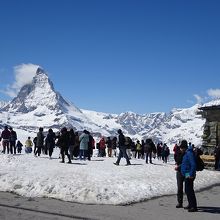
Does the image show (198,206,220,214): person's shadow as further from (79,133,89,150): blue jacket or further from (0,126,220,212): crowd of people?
(79,133,89,150): blue jacket

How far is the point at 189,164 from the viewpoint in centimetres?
1393

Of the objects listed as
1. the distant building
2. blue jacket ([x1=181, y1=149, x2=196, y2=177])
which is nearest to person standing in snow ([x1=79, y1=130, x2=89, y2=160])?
the distant building

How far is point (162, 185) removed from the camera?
60.7ft

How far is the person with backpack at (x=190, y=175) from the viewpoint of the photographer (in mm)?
13734

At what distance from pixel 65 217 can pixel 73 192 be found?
132 inches

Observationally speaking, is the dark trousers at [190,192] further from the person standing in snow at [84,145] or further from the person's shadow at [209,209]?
the person standing in snow at [84,145]

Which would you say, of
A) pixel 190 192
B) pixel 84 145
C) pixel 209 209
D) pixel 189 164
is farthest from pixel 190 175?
pixel 84 145

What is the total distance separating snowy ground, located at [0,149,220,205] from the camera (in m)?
15.6

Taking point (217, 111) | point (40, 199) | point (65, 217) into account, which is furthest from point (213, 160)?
point (65, 217)

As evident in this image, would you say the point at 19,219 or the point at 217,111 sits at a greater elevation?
the point at 217,111

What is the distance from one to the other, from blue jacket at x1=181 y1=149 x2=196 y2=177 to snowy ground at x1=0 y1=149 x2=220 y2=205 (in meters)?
2.39

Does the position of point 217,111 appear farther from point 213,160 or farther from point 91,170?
point 91,170

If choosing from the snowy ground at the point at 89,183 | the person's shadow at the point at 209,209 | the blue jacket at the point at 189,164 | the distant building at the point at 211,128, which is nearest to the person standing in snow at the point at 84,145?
the snowy ground at the point at 89,183

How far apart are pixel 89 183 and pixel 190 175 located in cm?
455
